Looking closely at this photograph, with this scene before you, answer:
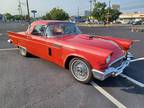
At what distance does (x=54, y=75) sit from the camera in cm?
539

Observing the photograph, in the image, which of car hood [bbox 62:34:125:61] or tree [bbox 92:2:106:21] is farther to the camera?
tree [bbox 92:2:106:21]

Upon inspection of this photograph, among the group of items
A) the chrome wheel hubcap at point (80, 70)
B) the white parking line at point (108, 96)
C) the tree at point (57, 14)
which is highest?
the tree at point (57, 14)

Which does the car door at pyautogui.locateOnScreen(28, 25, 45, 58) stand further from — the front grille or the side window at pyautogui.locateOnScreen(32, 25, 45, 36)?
the front grille

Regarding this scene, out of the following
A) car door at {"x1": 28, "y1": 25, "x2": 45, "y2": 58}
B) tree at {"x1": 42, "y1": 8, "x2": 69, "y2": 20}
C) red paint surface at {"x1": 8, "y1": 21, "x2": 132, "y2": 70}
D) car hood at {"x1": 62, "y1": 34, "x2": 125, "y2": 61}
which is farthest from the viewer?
tree at {"x1": 42, "y1": 8, "x2": 69, "y2": 20}

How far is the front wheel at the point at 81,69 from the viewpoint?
458 cm

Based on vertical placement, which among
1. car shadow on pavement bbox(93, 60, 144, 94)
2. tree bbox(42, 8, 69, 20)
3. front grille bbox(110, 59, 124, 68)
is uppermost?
tree bbox(42, 8, 69, 20)

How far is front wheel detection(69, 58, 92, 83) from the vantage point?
4.58 m

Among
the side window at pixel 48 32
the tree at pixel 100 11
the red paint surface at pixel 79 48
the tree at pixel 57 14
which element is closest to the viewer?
the red paint surface at pixel 79 48

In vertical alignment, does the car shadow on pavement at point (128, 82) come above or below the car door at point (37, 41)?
below

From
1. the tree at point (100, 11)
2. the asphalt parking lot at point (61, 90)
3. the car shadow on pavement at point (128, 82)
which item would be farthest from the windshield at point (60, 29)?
the tree at point (100, 11)

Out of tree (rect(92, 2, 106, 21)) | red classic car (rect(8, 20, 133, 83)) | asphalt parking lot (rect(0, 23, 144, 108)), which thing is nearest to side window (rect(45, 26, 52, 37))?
red classic car (rect(8, 20, 133, 83))

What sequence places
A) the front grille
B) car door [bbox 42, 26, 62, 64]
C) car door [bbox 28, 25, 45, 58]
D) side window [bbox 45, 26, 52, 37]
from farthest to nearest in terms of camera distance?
car door [bbox 28, 25, 45, 58], side window [bbox 45, 26, 52, 37], car door [bbox 42, 26, 62, 64], the front grille

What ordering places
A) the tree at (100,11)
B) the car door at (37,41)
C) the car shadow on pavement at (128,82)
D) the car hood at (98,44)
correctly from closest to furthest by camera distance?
the car shadow on pavement at (128,82) → the car hood at (98,44) → the car door at (37,41) → the tree at (100,11)

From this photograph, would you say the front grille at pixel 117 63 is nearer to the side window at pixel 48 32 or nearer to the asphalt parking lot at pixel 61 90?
the asphalt parking lot at pixel 61 90
